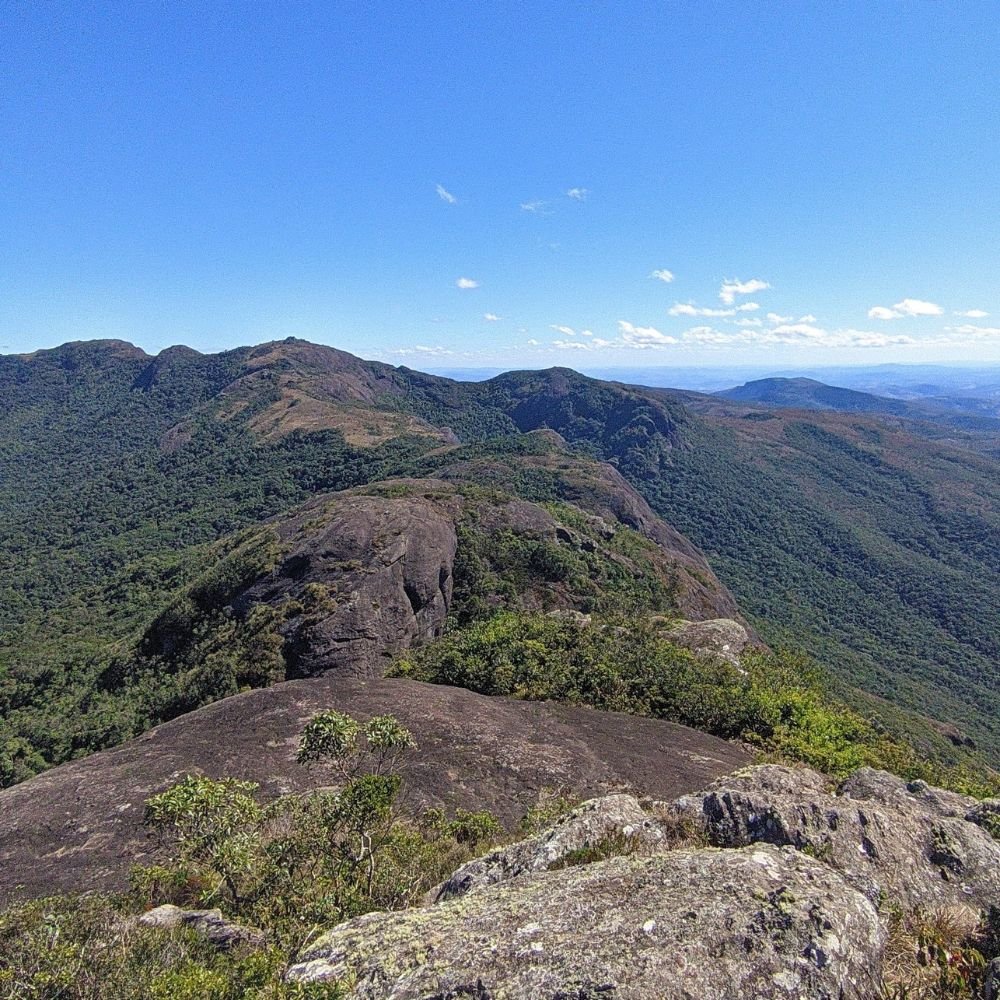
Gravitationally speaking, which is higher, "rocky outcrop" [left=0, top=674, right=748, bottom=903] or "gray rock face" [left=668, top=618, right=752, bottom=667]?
"rocky outcrop" [left=0, top=674, right=748, bottom=903]

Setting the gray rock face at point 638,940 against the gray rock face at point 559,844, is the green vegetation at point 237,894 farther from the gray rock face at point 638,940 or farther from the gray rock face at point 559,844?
the gray rock face at point 559,844

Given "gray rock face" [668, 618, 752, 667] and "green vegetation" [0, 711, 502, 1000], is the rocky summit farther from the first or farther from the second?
"gray rock face" [668, 618, 752, 667]

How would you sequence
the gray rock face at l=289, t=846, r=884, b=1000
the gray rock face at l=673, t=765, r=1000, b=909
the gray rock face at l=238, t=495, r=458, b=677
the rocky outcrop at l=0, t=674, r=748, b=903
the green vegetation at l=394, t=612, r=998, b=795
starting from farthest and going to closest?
the gray rock face at l=238, t=495, r=458, b=677, the green vegetation at l=394, t=612, r=998, b=795, the rocky outcrop at l=0, t=674, r=748, b=903, the gray rock face at l=673, t=765, r=1000, b=909, the gray rock face at l=289, t=846, r=884, b=1000

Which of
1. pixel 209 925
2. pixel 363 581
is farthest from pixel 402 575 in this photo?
pixel 209 925

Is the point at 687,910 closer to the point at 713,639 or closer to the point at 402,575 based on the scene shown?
the point at 713,639

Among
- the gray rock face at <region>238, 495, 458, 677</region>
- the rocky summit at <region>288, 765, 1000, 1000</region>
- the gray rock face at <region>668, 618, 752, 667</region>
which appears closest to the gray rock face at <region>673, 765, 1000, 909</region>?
the rocky summit at <region>288, 765, 1000, 1000</region>

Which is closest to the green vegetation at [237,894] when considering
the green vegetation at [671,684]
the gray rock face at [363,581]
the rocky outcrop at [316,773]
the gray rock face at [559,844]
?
the gray rock face at [559,844]

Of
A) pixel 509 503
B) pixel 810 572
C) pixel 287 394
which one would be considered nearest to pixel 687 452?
pixel 810 572

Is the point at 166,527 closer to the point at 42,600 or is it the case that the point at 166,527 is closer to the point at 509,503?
the point at 42,600
